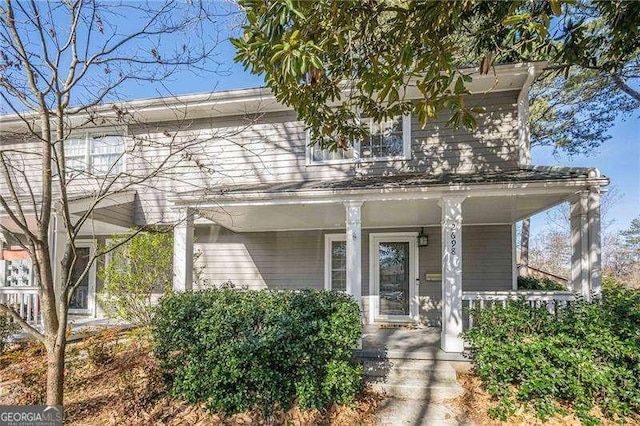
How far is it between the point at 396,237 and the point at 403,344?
286 cm

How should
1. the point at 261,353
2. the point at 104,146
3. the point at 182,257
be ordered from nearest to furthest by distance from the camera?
1. the point at 261,353
2. the point at 182,257
3. the point at 104,146

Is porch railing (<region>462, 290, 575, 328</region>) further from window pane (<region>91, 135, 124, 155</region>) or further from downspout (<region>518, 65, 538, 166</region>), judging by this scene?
window pane (<region>91, 135, 124, 155</region>)

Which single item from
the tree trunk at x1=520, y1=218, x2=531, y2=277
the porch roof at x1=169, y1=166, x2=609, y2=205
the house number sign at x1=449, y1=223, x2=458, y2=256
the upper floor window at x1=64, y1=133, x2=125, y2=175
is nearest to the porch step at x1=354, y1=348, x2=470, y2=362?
the house number sign at x1=449, y1=223, x2=458, y2=256

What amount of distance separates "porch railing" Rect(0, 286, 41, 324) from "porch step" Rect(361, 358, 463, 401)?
23.9 ft

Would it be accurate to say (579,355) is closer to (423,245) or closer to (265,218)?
(423,245)

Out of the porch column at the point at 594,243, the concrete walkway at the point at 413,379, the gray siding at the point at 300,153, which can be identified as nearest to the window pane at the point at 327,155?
the gray siding at the point at 300,153

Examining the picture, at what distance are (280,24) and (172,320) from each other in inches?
Result: 157

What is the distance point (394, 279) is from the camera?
8.40m

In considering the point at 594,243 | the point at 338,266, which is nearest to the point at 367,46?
the point at 594,243

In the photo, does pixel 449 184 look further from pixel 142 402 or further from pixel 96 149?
pixel 96 149

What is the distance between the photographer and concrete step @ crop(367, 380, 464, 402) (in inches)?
186

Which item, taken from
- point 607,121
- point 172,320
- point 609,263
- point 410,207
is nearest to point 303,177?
point 410,207

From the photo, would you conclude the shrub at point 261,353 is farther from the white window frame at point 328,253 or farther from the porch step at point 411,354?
the white window frame at point 328,253

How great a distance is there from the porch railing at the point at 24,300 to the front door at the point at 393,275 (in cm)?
757
